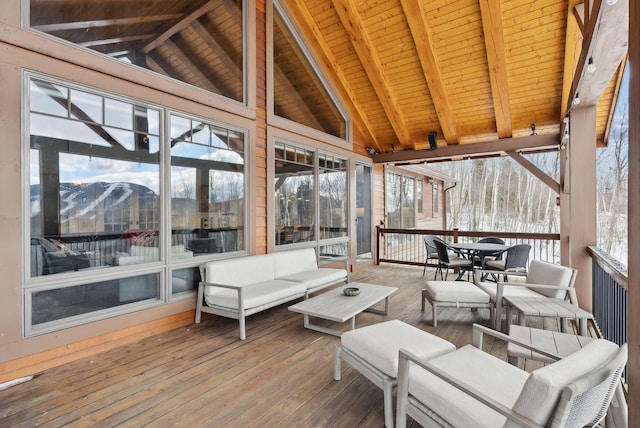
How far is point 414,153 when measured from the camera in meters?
7.25

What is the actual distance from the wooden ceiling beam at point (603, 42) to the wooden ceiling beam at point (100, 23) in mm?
4347

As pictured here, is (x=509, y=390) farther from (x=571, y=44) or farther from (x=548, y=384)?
(x=571, y=44)

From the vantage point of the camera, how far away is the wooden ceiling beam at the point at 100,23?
284 cm

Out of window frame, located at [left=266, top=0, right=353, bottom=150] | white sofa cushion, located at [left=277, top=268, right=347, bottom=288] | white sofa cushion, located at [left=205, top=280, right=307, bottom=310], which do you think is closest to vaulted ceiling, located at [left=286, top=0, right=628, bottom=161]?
window frame, located at [left=266, top=0, right=353, bottom=150]

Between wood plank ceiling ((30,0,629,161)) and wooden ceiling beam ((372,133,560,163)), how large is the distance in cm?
2

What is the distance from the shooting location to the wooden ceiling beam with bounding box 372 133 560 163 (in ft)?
19.4

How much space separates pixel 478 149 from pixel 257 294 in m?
5.49

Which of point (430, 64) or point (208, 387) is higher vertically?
point (430, 64)

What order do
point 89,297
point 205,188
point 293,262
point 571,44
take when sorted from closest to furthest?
1. point 89,297
2. point 205,188
3. point 571,44
4. point 293,262

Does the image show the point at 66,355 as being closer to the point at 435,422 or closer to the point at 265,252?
the point at 265,252

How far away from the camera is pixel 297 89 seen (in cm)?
579

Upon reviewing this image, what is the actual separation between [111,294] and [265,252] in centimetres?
219

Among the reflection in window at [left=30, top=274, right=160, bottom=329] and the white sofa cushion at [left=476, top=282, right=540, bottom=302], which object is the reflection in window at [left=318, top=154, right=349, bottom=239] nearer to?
the white sofa cushion at [left=476, top=282, right=540, bottom=302]

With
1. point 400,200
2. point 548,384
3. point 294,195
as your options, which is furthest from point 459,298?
point 400,200
